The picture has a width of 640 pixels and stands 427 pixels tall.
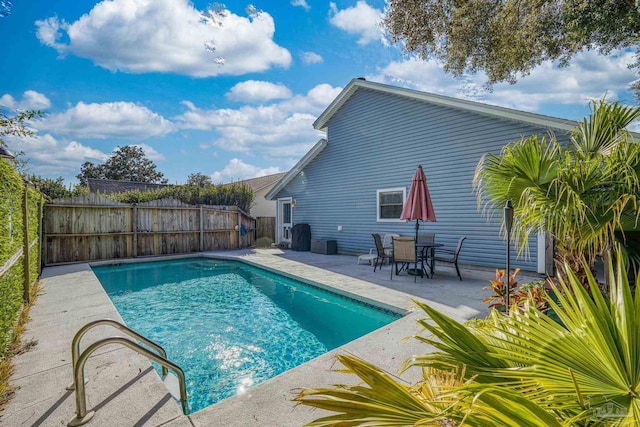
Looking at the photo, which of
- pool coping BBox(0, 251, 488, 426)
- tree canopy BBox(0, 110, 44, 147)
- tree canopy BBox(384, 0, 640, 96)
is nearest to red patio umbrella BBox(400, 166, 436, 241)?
pool coping BBox(0, 251, 488, 426)

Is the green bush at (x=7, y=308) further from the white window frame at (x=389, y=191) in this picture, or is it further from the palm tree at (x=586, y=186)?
the white window frame at (x=389, y=191)

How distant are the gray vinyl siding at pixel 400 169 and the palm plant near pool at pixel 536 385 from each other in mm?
7348

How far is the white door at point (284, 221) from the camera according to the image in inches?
586

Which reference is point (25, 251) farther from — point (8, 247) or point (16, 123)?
point (16, 123)

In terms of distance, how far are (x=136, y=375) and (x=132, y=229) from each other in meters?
10.2

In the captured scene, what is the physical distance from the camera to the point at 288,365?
13.2ft

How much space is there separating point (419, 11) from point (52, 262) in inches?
519

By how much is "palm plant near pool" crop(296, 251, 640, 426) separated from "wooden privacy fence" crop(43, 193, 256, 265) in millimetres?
12418

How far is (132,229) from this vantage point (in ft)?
38.1

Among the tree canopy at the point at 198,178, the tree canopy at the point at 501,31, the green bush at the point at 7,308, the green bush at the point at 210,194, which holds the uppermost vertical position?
the tree canopy at the point at 501,31

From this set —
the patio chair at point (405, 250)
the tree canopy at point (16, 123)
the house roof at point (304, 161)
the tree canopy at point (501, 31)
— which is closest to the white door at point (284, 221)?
the house roof at point (304, 161)

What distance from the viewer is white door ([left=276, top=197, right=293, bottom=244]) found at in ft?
48.8

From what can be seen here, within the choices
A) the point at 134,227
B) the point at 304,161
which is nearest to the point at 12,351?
the point at 134,227

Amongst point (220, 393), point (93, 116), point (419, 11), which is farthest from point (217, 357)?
point (93, 116)
